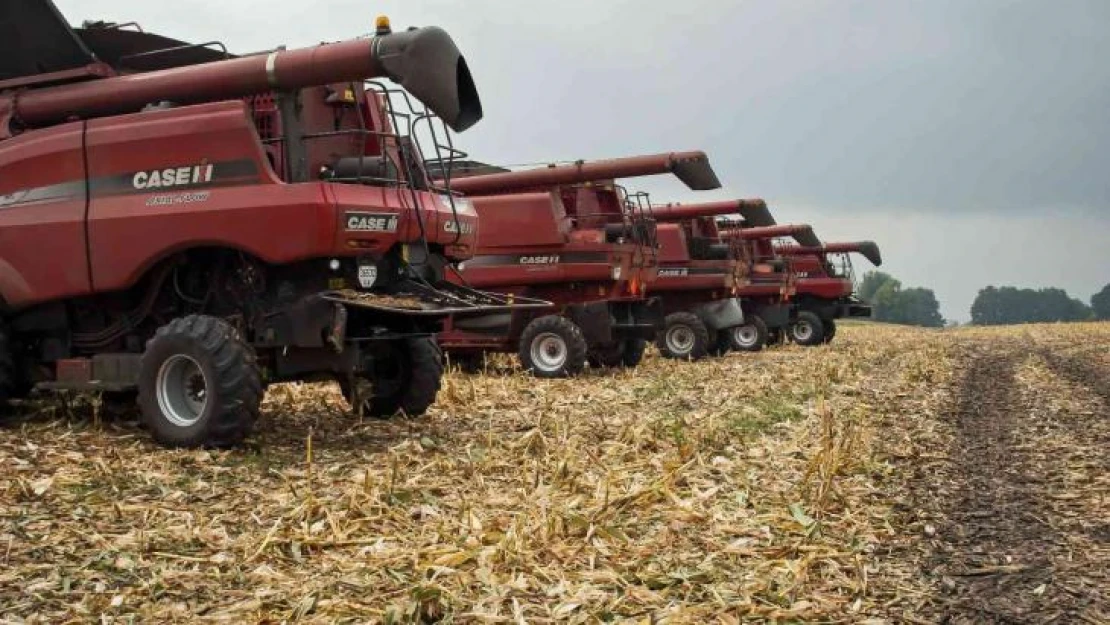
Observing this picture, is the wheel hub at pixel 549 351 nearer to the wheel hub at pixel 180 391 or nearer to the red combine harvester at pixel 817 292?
the wheel hub at pixel 180 391

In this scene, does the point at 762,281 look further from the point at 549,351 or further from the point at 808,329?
the point at 549,351

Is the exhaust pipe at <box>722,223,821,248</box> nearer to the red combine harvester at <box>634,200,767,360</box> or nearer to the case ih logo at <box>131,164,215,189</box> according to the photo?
the red combine harvester at <box>634,200,767,360</box>

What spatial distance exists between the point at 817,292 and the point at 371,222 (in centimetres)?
2021

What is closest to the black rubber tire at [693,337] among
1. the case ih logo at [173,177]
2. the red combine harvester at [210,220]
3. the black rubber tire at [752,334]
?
the black rubber tire at [752,334]

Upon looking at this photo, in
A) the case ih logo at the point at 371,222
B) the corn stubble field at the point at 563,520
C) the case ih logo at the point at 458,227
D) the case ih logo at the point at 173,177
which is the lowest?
the corn stubble field at the point at 563,520

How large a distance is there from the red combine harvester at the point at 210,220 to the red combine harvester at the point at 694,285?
10.1 meters

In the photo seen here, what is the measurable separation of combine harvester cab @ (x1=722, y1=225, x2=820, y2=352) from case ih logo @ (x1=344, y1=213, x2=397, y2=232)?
1446cm

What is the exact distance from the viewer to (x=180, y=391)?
26.1ft

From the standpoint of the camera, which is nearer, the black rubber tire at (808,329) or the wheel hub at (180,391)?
the wheel hub at (180,391)

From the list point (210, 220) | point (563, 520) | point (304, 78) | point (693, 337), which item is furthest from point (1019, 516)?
point (693, 337)

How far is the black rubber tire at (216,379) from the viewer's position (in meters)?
7.50

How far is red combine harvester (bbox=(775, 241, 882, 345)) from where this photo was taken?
2642cm

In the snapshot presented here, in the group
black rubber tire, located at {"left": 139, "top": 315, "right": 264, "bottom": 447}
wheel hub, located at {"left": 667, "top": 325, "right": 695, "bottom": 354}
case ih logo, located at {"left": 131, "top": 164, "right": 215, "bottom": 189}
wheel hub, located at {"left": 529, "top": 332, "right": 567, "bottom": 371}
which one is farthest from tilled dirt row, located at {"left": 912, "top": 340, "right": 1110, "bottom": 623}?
wheel hub, located at {"left": 667, "top": 325, "right": 695, "bottom": 354}

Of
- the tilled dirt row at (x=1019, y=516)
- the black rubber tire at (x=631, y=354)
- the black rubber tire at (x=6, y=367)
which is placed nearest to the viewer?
the tilled dirt row at (x=1019, y=516)
